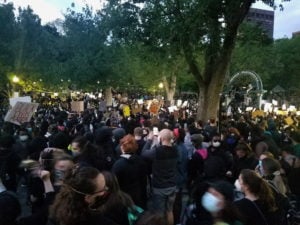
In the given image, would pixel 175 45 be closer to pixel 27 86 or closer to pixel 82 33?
pixel 82 33

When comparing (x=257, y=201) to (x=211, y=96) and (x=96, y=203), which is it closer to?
(x=96, y=203)

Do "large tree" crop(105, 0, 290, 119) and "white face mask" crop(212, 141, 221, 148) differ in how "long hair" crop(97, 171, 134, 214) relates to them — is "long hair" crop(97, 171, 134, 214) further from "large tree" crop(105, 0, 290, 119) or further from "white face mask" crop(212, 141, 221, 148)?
"large tree" crop(105, 0, 290, 119)

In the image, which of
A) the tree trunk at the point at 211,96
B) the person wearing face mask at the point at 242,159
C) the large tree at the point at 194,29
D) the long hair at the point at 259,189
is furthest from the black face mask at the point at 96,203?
the tree trunk at the point at 211,96

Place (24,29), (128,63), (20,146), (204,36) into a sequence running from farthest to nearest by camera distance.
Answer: (24,29)
(128,63)
(204,36)
(20,146)

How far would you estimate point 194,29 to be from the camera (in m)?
15.5

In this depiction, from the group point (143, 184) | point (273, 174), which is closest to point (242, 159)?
point (273, 174)

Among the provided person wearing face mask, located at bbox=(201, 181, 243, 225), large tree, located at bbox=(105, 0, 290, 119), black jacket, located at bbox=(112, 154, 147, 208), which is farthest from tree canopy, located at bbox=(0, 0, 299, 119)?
person wearing face mask, located at bbox=(201, 181, 243, 225)

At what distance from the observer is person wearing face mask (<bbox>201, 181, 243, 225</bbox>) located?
359 cm

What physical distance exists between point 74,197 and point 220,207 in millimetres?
1151

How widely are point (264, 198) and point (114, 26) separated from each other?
16.0m

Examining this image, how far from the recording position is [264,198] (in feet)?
14.9

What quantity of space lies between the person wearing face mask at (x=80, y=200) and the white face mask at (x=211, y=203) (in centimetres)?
83

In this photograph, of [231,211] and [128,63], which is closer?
[231,211]

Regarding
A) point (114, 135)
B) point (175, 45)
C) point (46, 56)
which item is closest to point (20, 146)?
point (114, 135)
